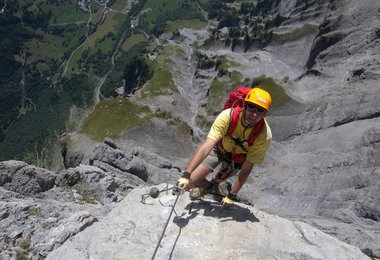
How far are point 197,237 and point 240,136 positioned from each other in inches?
145

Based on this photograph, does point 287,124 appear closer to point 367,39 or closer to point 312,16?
point 367,39

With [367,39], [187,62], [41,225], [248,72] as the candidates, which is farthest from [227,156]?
[187,62]

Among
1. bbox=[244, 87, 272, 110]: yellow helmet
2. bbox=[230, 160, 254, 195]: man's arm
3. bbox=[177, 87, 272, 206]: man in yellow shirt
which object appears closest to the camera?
bbox=[244, 87, 272, 110]: yellow helmet

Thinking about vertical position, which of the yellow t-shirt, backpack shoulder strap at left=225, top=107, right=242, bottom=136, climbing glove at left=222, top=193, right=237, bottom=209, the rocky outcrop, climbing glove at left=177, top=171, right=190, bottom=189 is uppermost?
backpack shoulder strap at left=225, top=107, right=242, bottom=136

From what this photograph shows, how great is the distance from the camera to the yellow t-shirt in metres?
14.3

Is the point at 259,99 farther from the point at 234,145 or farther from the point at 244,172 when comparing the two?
the point at 244,172

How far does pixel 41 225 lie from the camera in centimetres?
1811

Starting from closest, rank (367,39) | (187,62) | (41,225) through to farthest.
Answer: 1. (41,225)
2. (367,39)
3. (187,62)

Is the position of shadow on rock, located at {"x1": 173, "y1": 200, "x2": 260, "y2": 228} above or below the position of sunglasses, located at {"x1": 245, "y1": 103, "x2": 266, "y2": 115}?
below

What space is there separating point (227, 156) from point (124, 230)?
14.8ft

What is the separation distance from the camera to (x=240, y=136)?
14.6 m

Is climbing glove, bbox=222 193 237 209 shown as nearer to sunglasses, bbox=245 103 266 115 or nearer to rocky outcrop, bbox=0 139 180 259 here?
sunglasses, bbox=245 103 266 115

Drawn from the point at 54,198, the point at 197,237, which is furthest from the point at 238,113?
the point at 54,198

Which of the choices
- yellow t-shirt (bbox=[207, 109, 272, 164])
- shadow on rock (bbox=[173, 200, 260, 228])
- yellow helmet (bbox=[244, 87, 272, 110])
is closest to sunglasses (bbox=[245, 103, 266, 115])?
yellow helmet (bbox=[244, 87, 272, 110])
